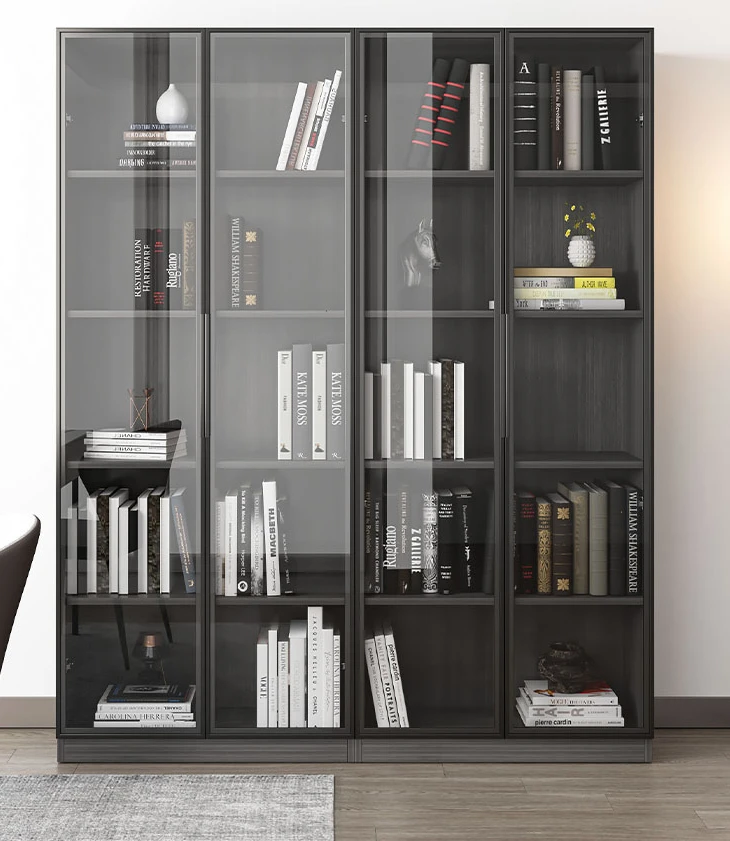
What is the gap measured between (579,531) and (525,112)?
126 cm

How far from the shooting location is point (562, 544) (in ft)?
9.29

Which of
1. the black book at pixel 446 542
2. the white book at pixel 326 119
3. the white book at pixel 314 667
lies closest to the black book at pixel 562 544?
the black book at pixel 446 542

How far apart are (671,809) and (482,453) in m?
1.12

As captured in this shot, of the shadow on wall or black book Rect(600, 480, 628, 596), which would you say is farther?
the shadow on wall

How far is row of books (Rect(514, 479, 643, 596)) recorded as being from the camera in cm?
282

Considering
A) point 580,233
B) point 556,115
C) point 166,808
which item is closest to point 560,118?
point 556,115

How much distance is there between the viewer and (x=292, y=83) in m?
2.78

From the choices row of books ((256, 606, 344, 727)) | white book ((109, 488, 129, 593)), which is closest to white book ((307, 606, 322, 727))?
row of books ((256, 606, 344, 727))

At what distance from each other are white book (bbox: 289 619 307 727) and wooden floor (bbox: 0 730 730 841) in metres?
0.15

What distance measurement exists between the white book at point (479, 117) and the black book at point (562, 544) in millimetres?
1026

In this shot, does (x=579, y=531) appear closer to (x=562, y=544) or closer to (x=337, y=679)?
(x=562, y=544)

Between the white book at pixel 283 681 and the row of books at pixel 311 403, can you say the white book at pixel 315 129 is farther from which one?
the white book at pixel 283 681

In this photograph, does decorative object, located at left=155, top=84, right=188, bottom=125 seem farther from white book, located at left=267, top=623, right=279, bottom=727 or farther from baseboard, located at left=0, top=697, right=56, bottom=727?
baseboard, located at left=0, top=697, right=56, bottom=727

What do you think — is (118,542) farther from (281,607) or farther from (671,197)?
(671,197)
